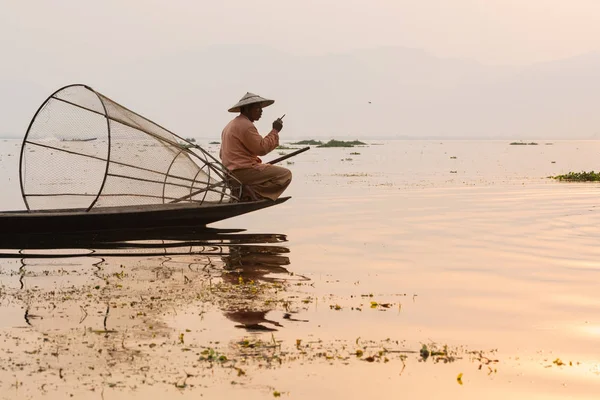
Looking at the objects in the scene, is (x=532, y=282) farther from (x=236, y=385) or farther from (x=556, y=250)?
(x=236, y=385)

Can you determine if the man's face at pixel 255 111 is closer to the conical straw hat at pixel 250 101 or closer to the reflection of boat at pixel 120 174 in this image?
the conical straw hat at pixel 250 101

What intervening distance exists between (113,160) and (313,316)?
6076mm

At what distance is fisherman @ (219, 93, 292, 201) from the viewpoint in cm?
1134

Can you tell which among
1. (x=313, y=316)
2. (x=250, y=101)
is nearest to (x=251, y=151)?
(x=250, y=101)

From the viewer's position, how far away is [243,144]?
11.6m

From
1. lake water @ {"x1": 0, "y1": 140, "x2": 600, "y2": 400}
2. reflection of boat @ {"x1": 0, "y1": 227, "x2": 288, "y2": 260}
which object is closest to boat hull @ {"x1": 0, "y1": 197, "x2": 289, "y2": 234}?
reflection of boat @ {"x1": 0, "y1": 227, "x2": 288, "y2": 260}

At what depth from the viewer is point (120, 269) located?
855 centimetres

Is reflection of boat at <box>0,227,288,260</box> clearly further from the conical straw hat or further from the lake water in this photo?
the conical straw hat

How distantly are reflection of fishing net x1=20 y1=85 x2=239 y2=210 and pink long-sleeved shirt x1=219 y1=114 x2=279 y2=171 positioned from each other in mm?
230

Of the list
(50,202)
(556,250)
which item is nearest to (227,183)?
(50,202)

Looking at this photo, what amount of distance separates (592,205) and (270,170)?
23.5 ft

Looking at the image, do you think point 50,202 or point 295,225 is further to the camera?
point 295,225

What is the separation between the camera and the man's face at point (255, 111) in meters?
11.4

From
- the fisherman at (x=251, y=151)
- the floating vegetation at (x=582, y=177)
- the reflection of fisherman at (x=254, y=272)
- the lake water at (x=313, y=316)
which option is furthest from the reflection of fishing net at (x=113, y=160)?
the floating vegetation at (x=582, y=177)
